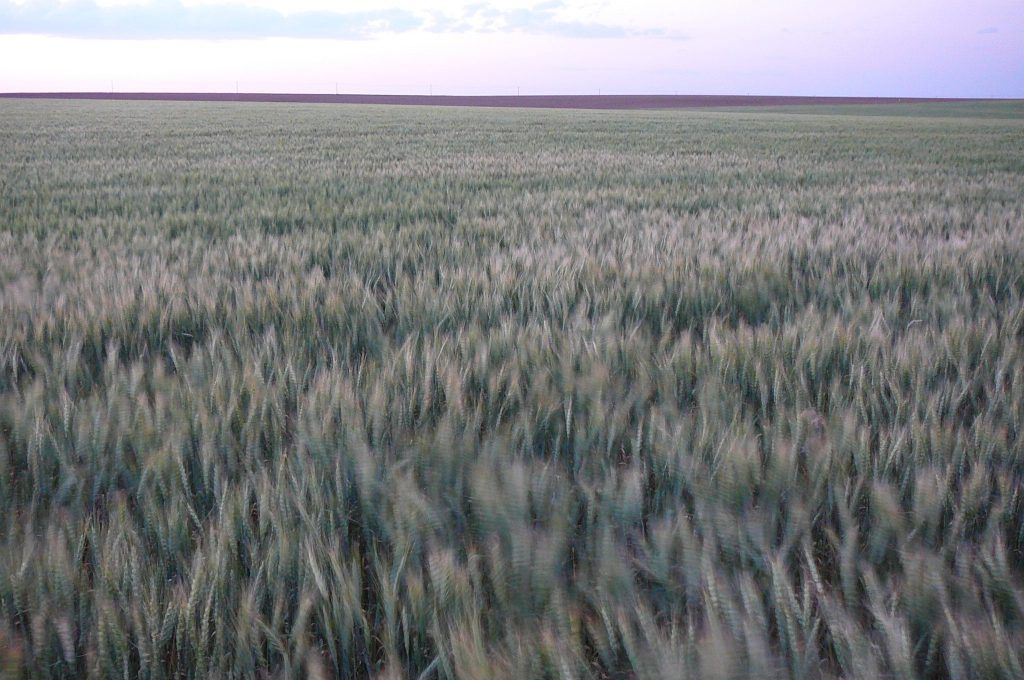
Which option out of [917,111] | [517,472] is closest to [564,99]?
[917,111]

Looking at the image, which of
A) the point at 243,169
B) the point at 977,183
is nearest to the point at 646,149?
the point at 977,183

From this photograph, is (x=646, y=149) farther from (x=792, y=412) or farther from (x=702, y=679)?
(x=702, y=679)

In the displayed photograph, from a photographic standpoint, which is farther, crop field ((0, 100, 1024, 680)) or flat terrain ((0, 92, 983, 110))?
flat terrain ((0, 92, 983, 110))

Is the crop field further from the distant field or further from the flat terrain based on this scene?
the flat terrain

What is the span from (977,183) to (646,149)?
5.50 m

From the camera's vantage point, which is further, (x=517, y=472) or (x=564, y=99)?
(x=564, y=99)

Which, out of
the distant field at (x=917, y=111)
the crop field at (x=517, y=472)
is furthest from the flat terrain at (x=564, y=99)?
the crop field at (x=517, y=472)

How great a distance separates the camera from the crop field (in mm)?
758

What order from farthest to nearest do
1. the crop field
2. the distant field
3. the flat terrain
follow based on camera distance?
the flat terrain, the distant field, the crop field

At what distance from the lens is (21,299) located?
2.11 m

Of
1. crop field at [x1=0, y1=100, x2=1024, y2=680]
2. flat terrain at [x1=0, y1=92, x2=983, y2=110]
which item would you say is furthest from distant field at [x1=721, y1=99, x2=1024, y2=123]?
crop field at [x1=0, y1=100, x2=1024, y2=680]

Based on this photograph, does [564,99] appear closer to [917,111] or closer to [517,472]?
[917,111]

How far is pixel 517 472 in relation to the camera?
937 mm

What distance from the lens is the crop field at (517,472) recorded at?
76cm
